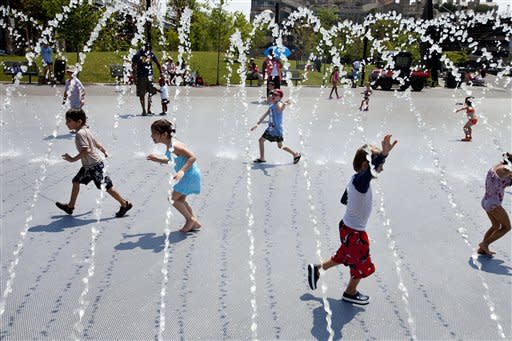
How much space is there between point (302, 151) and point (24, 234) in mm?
6237

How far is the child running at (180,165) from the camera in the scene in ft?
17.6

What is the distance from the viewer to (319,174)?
8648 mm

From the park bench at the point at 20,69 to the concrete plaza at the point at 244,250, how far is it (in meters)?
14.5

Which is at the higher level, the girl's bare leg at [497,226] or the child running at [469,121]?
the child running at [469,121]

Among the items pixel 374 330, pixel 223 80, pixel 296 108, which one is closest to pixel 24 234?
pixel 374 330

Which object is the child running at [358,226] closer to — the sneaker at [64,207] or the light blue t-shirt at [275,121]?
the sneaker at [64,207]

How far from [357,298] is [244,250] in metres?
1.54

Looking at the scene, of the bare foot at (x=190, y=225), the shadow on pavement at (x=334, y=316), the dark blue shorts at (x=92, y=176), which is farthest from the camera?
the dark blue shorts at (x=92, y=176)

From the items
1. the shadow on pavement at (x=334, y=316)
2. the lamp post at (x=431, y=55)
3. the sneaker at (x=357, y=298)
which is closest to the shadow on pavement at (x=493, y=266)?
the sneaker at (x=357, y=298)

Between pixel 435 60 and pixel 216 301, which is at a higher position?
pixel 435 60

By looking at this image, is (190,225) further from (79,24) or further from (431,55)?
(431,55)

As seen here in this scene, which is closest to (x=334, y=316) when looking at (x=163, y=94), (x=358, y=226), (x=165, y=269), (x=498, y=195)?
(x=358, y=226)

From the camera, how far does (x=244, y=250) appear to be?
5426mm

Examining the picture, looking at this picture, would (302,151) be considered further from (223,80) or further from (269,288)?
(223,80)
